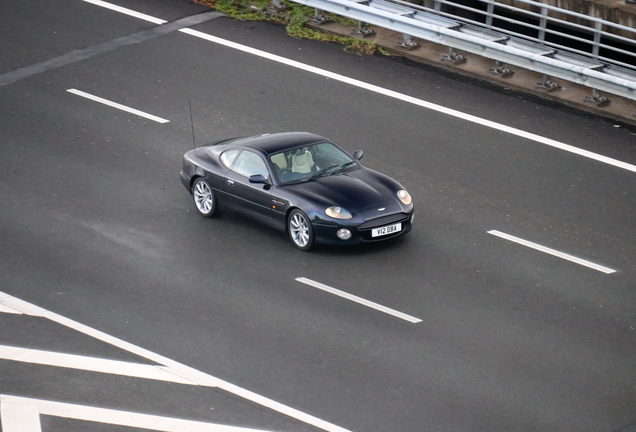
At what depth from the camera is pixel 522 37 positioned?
20.4 meters

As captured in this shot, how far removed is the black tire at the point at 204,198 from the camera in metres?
15.2

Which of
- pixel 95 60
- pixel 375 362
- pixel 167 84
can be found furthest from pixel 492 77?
pixel 375 362

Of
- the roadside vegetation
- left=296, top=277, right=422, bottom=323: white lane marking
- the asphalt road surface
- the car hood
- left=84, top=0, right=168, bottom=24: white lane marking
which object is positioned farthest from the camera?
left=84, top=0, right=168, bottom=24: white lane marking

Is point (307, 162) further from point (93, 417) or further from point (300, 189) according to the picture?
point (93, 417)

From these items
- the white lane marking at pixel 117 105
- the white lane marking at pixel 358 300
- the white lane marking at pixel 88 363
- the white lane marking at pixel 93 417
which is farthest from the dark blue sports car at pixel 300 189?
the white lane marking at pixel 93 417

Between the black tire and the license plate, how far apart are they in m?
2.61

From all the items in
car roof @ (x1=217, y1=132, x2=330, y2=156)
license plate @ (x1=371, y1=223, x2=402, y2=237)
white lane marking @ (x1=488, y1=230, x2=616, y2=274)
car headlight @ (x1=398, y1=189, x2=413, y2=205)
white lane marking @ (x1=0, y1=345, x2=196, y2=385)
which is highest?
car roof @ (x1=217, y1=132, x2=330, y2=156)

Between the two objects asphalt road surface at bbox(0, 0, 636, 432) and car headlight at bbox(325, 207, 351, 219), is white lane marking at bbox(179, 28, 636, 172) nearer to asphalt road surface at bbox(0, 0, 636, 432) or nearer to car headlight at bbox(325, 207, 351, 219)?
asphalt road surface at bbox(0, 0, 636, 432)

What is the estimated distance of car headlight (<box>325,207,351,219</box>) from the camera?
13820mm

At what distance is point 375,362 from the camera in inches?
458

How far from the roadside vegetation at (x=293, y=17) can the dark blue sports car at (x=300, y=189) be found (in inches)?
244

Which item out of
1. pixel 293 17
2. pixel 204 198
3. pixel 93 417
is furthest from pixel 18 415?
pixel 293 17

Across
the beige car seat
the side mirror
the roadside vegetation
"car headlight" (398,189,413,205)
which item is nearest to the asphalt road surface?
the roadside vegetation

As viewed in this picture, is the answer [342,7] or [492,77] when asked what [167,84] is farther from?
[492,77]
